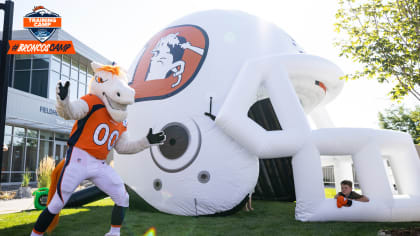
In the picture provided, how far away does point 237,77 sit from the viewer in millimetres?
5055

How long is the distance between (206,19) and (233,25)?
0.53 meters

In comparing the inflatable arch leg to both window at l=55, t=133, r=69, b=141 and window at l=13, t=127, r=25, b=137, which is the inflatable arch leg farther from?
window at l=55, t=133, r=69, b=141

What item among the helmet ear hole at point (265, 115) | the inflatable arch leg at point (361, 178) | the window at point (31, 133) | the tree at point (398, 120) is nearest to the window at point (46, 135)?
the window at point (31, 133)

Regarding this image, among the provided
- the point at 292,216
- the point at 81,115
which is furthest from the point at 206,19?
the point at 292,216

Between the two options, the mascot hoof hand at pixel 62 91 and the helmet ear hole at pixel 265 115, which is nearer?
the mascot hoof hand at pixel 62 91

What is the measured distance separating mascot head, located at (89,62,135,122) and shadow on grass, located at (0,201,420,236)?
59.5 inches

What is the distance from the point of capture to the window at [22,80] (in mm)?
15289

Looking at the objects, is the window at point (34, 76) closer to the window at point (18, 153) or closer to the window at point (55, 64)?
the window at point (55, 64)

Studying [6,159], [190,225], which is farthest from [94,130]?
[6,159]


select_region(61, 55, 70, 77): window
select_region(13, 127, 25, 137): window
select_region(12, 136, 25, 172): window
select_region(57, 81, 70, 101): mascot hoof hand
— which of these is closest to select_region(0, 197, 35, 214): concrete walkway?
select_region(57, 81, 70, 101): mascot hoof hand

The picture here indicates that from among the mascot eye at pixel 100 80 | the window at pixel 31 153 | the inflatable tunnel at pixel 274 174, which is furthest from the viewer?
the window at pixel 31 153

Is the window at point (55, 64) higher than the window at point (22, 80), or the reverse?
the window at point (55, 64)

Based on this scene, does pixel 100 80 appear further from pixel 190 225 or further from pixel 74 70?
pixel 74 70

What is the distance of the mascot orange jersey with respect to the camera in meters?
3.53
